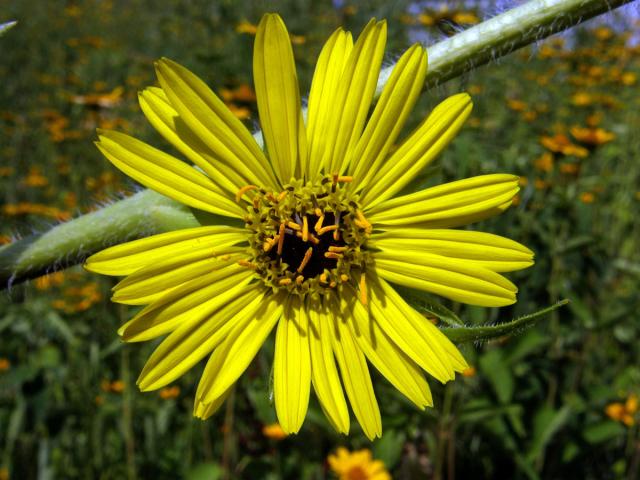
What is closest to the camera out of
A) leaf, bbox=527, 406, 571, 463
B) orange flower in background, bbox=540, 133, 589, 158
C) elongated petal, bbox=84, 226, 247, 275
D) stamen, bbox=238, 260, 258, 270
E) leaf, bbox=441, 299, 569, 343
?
leaf, bbox=441, 299, 569, 343

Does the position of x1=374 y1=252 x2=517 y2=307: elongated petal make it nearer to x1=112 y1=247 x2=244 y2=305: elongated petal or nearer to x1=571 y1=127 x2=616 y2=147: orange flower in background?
x1=112 y1=247 x2=244 y2=305: elongated petal

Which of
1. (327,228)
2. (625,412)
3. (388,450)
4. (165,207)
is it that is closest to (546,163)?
(625,412)

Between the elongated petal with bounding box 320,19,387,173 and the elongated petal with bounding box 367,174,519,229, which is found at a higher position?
the elongated petal with bounding box 320,19,387,173

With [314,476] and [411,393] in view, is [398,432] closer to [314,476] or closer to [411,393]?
[314,476]

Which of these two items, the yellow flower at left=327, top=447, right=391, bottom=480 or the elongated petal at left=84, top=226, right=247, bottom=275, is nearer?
the elongated petal at left=84, top=226, right=247, bottom=275

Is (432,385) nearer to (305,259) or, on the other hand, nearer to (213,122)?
(305,259)

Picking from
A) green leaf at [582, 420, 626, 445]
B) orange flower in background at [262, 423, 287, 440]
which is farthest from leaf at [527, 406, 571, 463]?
orange flower in background at [262, 423, 287, 440]

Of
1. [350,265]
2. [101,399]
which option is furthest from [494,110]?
[350,265]
